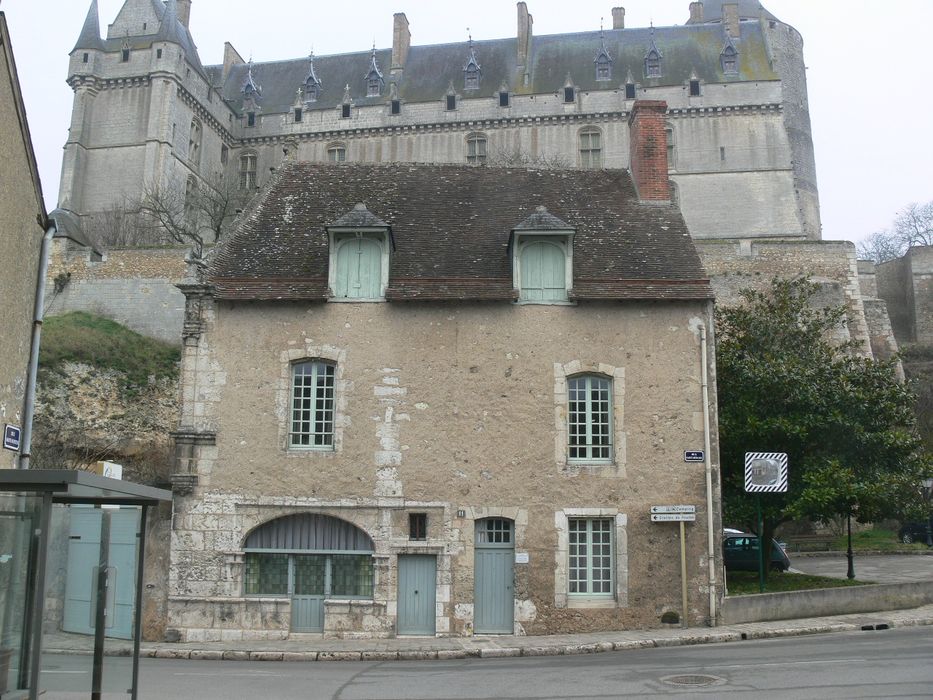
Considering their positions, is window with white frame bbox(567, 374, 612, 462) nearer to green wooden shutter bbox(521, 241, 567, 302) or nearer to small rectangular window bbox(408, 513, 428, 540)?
green wooden shutter bbox(521, 241, 567, 302)

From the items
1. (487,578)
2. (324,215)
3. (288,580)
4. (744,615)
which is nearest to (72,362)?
(324,215)

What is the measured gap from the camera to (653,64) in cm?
5509

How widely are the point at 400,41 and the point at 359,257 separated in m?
45.6

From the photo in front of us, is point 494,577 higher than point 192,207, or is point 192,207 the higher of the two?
point 192,207

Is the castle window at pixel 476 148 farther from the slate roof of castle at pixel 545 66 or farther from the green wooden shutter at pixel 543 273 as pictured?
the green wooden shutter at pixel 543 273

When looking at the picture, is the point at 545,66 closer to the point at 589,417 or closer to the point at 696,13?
the point at 696,13

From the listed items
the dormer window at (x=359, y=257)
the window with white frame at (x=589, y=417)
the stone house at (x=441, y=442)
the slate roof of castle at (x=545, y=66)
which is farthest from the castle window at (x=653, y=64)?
the window with white frame at (x=589, y=417)

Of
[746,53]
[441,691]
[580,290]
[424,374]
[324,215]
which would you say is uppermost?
[746,53]

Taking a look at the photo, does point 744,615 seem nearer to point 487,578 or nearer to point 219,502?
point 487,578

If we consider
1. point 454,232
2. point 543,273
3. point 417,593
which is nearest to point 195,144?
point 454,232

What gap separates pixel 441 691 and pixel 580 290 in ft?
26.8

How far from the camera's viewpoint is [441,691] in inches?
413

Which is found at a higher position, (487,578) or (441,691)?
(487,578)

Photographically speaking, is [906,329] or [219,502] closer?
[219,502]
